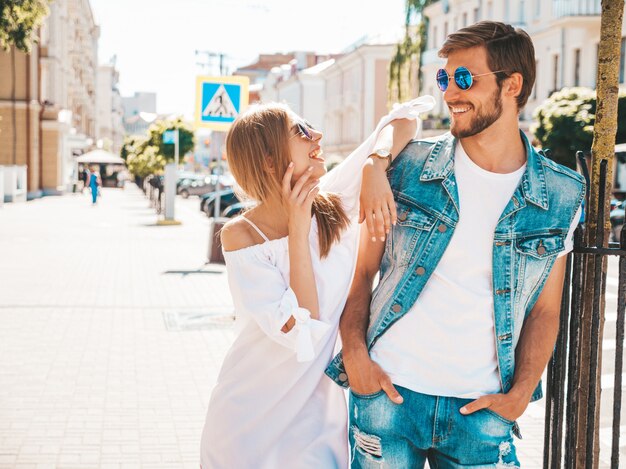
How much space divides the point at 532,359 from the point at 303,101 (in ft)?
257

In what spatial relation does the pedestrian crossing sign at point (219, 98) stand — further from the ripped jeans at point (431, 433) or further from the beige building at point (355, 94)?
the beige building at point (355, 94)

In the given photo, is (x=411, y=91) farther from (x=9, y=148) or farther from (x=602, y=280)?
(x=602, y=280)

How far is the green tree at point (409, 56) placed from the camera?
155ft

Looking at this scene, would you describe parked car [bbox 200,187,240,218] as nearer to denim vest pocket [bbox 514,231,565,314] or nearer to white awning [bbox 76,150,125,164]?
denim vest pocket [bbox 514,231,565,314]

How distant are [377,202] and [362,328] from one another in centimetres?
40

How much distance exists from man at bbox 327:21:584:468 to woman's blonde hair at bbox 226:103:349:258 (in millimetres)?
230

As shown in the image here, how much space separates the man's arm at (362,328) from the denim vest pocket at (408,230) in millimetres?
96

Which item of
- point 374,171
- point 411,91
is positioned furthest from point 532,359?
point 411,91

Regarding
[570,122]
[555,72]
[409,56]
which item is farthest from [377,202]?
[409,56]

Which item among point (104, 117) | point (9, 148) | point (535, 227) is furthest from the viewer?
point (104, 117)

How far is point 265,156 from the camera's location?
8.67 feet

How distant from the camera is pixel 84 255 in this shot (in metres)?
16.7

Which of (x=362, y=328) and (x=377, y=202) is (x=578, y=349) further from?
(x=377, y=202)

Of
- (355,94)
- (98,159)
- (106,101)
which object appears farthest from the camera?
(106,101)
